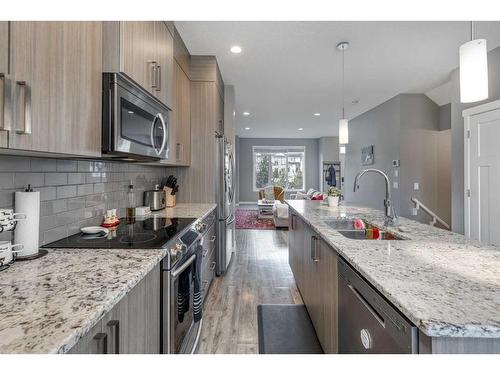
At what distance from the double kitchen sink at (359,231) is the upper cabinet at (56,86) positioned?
158 cm

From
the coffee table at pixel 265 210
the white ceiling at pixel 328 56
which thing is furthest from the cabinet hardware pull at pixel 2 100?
the coffee table at pixel 265 210

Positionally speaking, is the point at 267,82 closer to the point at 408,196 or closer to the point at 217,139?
the point at 217,139

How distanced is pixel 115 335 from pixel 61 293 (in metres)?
0.20

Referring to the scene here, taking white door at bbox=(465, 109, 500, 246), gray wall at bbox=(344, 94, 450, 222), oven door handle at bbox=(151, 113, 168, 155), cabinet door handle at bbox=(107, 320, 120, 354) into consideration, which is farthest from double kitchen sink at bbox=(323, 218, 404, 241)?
gray wall at bbox=(344, 94, 450, 222)

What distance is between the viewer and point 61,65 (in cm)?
106

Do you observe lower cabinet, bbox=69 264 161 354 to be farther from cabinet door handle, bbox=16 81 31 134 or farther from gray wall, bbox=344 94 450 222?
gray wall, bbox=344 94 450 222

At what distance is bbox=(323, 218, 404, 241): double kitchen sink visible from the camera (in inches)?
71.2

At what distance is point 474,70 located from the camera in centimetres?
149

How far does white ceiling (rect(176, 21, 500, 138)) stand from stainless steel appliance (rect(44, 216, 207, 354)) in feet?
6.53

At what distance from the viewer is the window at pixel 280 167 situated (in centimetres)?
1127

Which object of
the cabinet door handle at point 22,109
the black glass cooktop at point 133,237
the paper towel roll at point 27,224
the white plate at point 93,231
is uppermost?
the cabinet door handle at point 22,109

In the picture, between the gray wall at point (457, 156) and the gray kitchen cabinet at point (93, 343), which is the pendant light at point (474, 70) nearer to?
the gray kitchen cabinet at point (93, 343)
